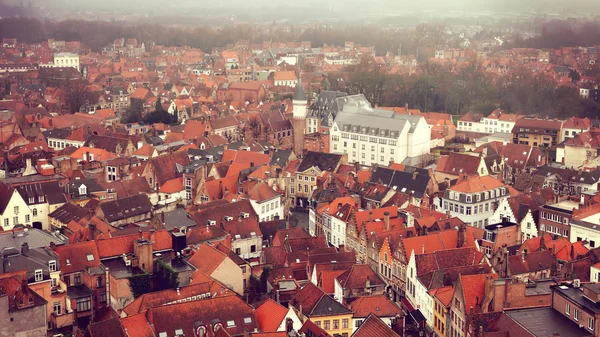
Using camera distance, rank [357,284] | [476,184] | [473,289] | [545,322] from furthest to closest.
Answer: [476,184] < [357,284] < [473,289] < [545,322]

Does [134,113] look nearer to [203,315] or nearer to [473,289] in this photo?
[203,315]

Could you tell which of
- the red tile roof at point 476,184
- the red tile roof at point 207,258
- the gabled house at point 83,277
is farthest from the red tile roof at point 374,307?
the red tile roof at point 476,184

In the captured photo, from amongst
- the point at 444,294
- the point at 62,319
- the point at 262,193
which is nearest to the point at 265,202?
the point at 262,193

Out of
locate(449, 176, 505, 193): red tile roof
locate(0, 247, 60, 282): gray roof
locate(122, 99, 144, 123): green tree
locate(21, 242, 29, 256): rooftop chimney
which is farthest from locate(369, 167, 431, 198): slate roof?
locate(122, 99, 144, 123): green tree

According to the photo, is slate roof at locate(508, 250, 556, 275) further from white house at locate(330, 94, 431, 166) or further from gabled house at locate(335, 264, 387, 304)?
white house at locate(330, 94, 431, 166)

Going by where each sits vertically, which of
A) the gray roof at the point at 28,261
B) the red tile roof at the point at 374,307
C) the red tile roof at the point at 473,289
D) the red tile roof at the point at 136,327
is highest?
the gray roof at the point at 28,261

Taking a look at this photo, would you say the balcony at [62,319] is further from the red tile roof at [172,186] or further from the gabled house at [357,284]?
the red tile roof at [172,186]

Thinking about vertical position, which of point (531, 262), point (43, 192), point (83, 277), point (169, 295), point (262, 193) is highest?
point (169, 295)
